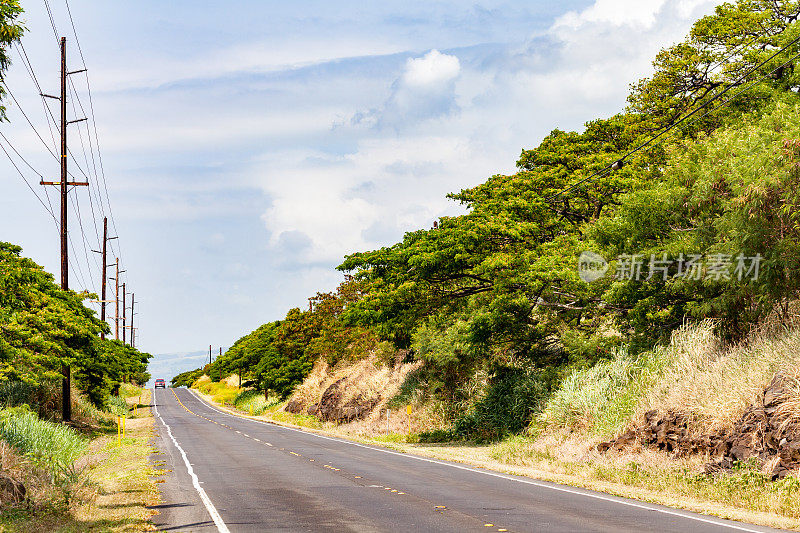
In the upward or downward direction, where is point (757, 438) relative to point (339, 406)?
upward

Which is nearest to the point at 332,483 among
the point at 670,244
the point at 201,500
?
the point at 201,500

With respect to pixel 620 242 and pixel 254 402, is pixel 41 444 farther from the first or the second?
pixel 254 402

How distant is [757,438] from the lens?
1491cm

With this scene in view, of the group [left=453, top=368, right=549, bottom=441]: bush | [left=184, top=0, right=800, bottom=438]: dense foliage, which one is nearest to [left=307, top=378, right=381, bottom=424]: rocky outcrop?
[left=184, top=0, right=800, bottom=438]: dense foliage

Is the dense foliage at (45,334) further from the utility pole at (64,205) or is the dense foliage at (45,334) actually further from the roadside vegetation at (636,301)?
the roadside vegetation at (636,301)

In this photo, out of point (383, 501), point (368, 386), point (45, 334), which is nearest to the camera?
point (383, 501)

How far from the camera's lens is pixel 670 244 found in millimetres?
21703

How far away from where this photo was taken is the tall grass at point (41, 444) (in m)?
15.5

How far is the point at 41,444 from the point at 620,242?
18.5 m

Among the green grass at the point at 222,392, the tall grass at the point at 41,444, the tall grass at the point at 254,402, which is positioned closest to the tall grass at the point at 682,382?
the tall grass at the point at 41,444

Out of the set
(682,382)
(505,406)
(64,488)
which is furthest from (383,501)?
(505,406)

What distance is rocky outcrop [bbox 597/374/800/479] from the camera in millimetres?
13938

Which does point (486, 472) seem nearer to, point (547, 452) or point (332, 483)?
point (547, 452)

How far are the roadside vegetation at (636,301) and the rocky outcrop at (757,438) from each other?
5 cm
